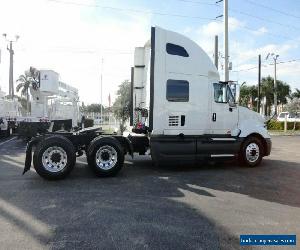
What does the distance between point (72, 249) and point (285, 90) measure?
65.5 m

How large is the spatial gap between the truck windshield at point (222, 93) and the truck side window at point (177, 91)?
0.96 m

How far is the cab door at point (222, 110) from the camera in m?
10.6

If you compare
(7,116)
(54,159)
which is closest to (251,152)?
(54,159)

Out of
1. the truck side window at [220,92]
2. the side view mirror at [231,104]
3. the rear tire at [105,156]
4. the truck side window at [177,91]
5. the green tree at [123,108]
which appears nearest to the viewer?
the rear tire at [105,156]

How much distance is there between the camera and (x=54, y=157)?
885 centimetres

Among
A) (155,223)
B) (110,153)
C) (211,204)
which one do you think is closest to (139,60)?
(110,153)

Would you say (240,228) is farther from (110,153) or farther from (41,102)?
(41,102)

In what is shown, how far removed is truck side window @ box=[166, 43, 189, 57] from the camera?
32.6 ft

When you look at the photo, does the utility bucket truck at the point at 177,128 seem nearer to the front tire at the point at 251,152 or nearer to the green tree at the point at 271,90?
the front tire at the point at 251,152

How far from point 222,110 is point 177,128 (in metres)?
1.52

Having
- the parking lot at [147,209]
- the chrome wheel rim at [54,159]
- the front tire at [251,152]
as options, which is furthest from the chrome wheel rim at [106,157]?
the front tire at [251,152]

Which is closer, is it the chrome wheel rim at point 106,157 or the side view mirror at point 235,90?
the chrome wheel rim at point 106,157

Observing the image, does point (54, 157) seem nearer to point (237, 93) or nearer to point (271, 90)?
point (237, 93)

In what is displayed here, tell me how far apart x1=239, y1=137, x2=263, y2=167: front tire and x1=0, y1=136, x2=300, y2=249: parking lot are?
79 cm
